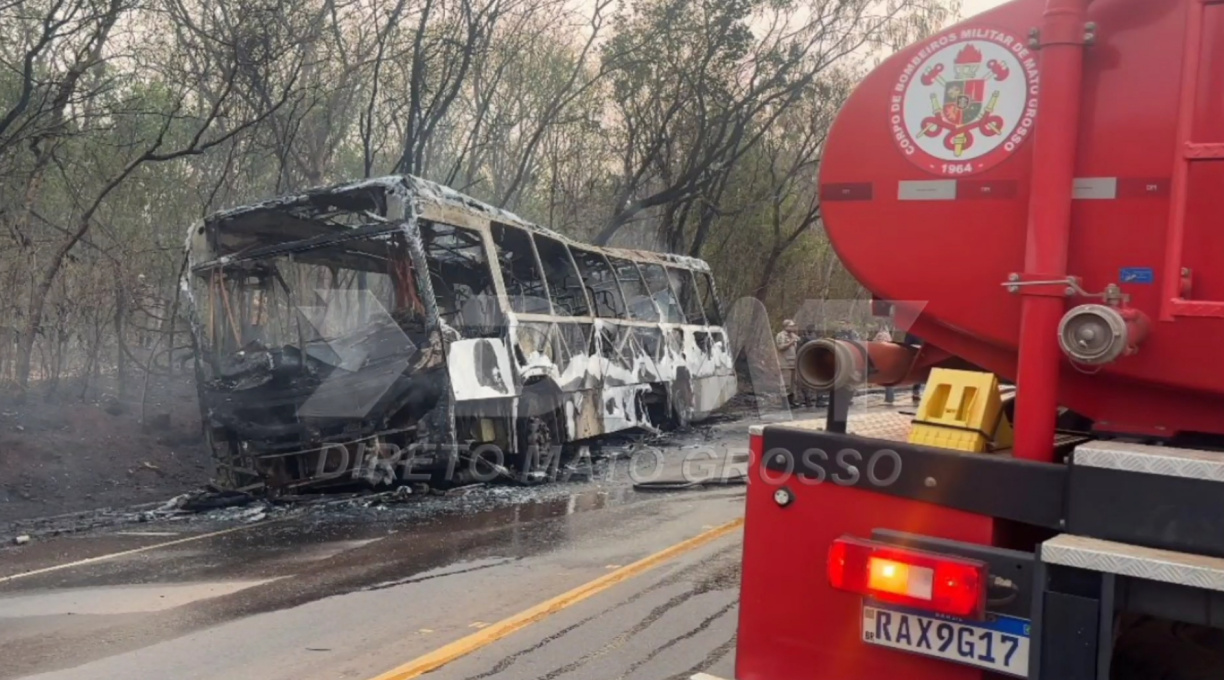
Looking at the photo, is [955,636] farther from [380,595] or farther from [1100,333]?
[380,595]

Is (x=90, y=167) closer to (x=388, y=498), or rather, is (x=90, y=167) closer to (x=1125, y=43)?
(x=388, y=498)

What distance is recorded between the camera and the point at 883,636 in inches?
97.8

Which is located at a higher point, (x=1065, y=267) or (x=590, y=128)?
(x=590, y=128)

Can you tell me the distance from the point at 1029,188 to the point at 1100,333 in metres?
0.43

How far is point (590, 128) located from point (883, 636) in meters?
21.2

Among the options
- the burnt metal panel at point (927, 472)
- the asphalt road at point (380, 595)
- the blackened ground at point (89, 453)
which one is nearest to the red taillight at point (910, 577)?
the burnt metal panel at point (927, 472)

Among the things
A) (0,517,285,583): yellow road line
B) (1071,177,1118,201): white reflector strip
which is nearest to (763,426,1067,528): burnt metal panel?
(1071,177,1118,201): white reflector strip

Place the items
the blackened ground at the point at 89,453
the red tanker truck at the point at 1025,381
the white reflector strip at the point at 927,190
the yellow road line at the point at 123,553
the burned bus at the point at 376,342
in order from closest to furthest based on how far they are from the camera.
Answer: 1. the red tanker truck at the point at 1025,381
2. the white reflector strip at the point at 927,190
3. the yellow road line at the point at 123,553
4. the burned bus at the point at 376,342
5. the blackened ground at the point at 89,453

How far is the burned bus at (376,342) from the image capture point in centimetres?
866

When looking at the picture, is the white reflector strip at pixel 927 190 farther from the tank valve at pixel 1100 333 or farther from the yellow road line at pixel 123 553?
the yellow road line at pixel 123 553

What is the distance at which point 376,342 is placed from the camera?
893 cm

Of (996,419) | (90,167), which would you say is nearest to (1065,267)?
(996,419)

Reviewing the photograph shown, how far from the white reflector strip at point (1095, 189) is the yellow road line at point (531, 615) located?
3.19m

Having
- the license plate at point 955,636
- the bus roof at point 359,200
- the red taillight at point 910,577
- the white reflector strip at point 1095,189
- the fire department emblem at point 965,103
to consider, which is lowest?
the license plate at point 955,636
